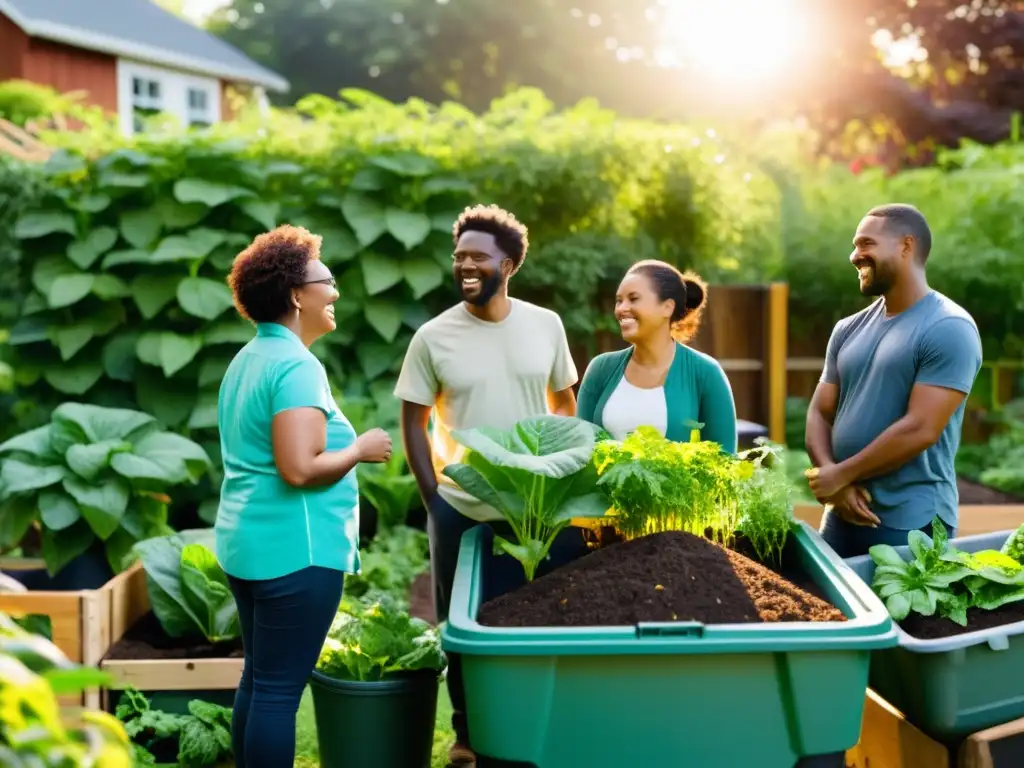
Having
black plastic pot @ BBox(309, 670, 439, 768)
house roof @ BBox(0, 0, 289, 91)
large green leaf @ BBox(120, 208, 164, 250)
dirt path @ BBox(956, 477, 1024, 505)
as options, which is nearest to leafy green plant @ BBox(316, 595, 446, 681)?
black plastic pot @ BBox(309, 670, 439, 768)

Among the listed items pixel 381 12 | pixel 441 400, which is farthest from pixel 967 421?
pixel 381 12

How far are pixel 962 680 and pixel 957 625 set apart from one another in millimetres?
194

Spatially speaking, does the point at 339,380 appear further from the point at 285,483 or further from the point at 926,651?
the point at 926,651

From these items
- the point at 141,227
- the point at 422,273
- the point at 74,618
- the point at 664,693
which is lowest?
the point at 74,618

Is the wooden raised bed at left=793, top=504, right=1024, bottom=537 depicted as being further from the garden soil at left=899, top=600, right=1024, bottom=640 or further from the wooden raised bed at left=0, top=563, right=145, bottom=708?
the wooden raised bed at left=0, top=563, right=145, bottom=708

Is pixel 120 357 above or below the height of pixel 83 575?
above

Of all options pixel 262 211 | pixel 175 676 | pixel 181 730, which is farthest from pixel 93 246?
pixel 181 730

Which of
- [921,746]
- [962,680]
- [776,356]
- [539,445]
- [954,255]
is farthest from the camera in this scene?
[954,255]

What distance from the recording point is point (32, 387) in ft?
19.7

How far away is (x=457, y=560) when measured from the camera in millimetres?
3195

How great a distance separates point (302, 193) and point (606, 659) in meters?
4.52

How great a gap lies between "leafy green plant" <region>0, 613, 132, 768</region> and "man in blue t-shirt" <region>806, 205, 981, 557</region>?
2275 mm

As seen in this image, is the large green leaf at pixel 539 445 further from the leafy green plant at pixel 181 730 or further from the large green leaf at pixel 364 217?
the large green leaf at pixel 364 217

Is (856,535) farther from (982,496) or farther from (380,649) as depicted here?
(982,496)
